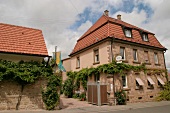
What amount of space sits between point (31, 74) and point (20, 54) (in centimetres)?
201

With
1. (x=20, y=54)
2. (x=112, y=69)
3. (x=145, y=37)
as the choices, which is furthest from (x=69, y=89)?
(x=145, y=37)

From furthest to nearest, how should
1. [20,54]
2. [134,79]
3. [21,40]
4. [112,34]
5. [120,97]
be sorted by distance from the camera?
[134,79] < [112,34] < [120,97] < [21,40] < [20,54]

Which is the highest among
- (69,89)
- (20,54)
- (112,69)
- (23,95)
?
(20,54)

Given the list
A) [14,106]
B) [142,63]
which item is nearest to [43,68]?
[14,106]

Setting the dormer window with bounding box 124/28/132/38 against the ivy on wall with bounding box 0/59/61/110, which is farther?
the dormer window with bounding box 124/28/132/38

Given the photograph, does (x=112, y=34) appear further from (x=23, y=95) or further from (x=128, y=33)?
(x=23, y=95)

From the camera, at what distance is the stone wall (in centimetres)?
1172

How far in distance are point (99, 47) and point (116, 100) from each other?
624 cm

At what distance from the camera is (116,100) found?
52.2 ft

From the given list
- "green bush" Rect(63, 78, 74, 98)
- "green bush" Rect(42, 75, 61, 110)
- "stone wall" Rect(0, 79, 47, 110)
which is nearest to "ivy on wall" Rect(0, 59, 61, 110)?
"green bush" Rect(42, 75, 61, 110)

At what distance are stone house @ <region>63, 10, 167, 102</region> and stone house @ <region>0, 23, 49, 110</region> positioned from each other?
Result: 6.67 m

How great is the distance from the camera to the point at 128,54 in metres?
18.3

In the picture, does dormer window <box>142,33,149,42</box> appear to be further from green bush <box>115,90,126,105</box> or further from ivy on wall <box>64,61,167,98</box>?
green bush <box>115,90,126,105</box>

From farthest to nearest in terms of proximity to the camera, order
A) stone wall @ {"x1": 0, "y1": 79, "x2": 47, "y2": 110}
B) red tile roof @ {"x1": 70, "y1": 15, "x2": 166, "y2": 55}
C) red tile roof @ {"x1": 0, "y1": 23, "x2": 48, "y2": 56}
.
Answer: red tile roof @ {"x1": 70, "y1": 15, "x2": 166, "y2": 55}, red tile roof @ {"x1": 0, "y1": 23, "x2": 48, "y2": 56}, stone wall @ {"x1": 0, "y1": 79, "x2": 47, "y2": 110}
